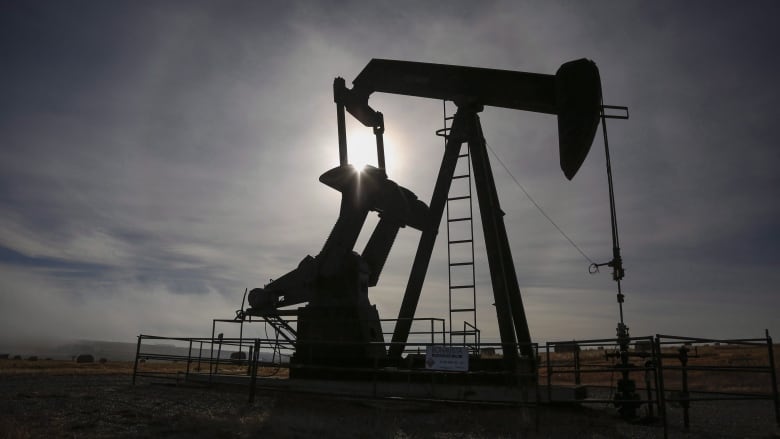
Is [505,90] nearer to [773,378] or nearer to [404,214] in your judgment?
[404,214]

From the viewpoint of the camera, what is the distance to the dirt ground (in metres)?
6.66

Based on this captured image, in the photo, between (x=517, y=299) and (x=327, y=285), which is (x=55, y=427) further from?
(x=517, y=299)

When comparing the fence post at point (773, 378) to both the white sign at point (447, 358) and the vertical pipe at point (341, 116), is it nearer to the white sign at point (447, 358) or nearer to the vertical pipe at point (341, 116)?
the white sign at point (447, 358)

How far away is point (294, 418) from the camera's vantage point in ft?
25.7

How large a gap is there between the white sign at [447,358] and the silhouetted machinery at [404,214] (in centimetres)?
162

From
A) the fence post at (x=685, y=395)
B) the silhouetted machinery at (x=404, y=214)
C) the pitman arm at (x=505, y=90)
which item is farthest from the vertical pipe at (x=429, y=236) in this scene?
the fence post at (x=685, y=395)

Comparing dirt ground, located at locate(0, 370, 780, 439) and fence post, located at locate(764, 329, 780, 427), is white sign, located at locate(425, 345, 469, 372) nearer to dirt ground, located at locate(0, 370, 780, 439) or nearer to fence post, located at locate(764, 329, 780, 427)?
dirt ground, located at locate(0, 370, 780, 439)

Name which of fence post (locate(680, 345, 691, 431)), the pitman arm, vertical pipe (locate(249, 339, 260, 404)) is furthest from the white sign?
the pitman arm

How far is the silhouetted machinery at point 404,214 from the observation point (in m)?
10.1

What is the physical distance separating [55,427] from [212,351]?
555 centimetres

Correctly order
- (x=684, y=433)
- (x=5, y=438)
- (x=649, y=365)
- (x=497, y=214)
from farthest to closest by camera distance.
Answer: (x=497, y=214)
(x=649, y=365)
(x=684, y=433)
(x=5, y=438)

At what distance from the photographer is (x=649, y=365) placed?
8734mm

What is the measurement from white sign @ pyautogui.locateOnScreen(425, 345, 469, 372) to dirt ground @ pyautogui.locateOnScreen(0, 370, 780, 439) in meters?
0.73

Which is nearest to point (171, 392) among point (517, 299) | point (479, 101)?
point (517, 299)
